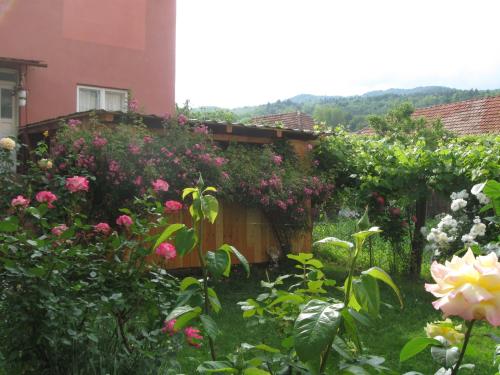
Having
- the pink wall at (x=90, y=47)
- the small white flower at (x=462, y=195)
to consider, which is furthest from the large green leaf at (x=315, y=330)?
the pink wall at (x=90, y=47)

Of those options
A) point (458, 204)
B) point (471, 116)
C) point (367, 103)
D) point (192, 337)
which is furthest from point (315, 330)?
point (367, 103)

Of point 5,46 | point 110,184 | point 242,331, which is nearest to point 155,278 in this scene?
point 242,331

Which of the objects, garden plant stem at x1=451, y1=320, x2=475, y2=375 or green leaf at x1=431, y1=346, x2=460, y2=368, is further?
green leaf at x1=431, y1=346, x2=460, y2=368

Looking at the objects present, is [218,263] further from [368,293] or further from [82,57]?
[82,57]

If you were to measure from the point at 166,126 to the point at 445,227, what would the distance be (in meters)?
4.03

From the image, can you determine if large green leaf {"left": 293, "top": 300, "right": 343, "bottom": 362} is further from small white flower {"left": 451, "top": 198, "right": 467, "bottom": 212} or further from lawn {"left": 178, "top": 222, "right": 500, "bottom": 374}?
small white flower {"left": 451, "top": 198, "right": 467, "bottom": 212}

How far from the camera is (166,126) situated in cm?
776

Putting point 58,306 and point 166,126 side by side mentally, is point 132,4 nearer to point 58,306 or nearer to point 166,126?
point 166,126

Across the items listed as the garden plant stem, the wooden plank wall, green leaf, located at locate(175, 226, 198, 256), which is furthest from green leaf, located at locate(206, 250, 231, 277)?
the wooden plank wall

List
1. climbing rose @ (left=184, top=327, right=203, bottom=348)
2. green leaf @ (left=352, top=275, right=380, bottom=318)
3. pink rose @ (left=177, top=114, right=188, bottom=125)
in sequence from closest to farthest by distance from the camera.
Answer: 1. green leaf @ (left=352, top=275, right=380, bottom=318)
2. climbing rose @ (left=184, top=327, right=203, bottom=348)
3. pink rose @ (left=177, top=114, right=188, bottom=125)

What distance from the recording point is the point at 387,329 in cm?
575

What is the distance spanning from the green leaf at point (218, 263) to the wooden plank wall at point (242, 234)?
673 centimetres

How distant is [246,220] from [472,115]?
18955mm

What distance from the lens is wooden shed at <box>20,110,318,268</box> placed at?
863 centimetres
